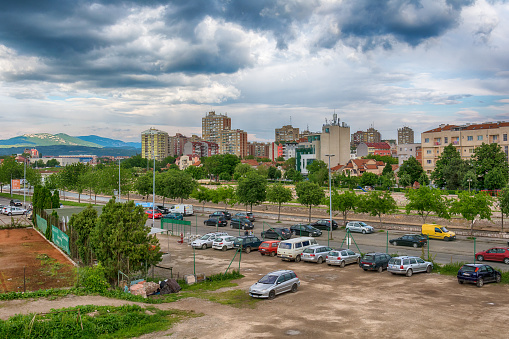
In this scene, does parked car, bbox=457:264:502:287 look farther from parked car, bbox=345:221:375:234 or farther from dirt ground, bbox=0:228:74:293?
dirt ground, bbox=0:228:74:293

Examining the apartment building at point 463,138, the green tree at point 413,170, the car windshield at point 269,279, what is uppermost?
the apartment building at point 463,138

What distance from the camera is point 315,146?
535ft

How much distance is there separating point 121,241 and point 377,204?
32573mm

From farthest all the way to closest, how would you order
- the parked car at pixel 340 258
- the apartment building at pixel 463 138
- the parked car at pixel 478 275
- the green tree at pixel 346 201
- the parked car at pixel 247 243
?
the apartment building at pixel 463 138 < the green tree at pixel 346 201 < the parked car at pixel 247 243 < the parked car at pixel 340 258 < the parked car at pixel 478 275

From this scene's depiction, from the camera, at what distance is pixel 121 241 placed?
21.2 metres

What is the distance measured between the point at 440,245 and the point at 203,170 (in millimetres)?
126969

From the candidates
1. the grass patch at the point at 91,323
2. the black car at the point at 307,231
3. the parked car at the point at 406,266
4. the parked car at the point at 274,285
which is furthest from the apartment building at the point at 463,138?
the grass patch at the point at 91,323

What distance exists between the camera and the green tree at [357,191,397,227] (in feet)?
150

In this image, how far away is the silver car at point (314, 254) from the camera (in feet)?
93.5

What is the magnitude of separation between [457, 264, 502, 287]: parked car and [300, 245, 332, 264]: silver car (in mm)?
9353

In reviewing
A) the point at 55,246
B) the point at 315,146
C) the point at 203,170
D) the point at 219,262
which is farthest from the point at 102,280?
the point at 315,146

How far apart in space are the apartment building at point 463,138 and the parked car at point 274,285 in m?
84.0

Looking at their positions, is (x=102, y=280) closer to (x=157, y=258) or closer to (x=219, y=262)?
(x=157, y=258)

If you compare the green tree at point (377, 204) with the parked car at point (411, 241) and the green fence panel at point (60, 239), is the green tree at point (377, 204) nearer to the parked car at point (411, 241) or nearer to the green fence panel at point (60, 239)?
the parked car at point (411, 241)
